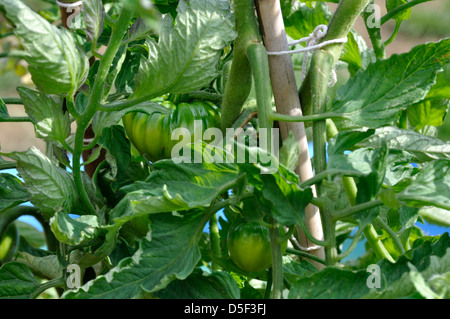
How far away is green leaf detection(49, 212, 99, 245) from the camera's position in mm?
407

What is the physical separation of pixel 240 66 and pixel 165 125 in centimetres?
10

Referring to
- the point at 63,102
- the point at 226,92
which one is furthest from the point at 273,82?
the point at 63,102

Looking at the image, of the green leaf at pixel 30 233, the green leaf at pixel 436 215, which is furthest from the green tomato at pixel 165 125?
the green leaf at pixel 30 233

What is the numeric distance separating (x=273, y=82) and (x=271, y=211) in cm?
14

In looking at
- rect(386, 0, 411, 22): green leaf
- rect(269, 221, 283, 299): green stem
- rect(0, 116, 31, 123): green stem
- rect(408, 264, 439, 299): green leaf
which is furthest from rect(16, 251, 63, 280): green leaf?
rect(386, 0, 411, 22): green leaf

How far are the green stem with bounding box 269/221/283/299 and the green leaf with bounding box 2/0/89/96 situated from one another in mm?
177

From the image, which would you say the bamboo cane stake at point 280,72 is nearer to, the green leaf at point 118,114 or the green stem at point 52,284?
the green leaf at point 118,114

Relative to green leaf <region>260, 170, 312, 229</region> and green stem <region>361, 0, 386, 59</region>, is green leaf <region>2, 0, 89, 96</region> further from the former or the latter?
green stem <region>361, 0, 386, 59</region>

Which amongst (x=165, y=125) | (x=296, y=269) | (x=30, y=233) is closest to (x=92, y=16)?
(x=165, y=125)

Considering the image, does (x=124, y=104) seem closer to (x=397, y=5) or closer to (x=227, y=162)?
(x=227, y=162)

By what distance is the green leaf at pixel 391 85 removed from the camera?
0.41 metres

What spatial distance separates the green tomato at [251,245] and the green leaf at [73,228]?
11 centimetres

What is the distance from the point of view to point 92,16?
388mm
